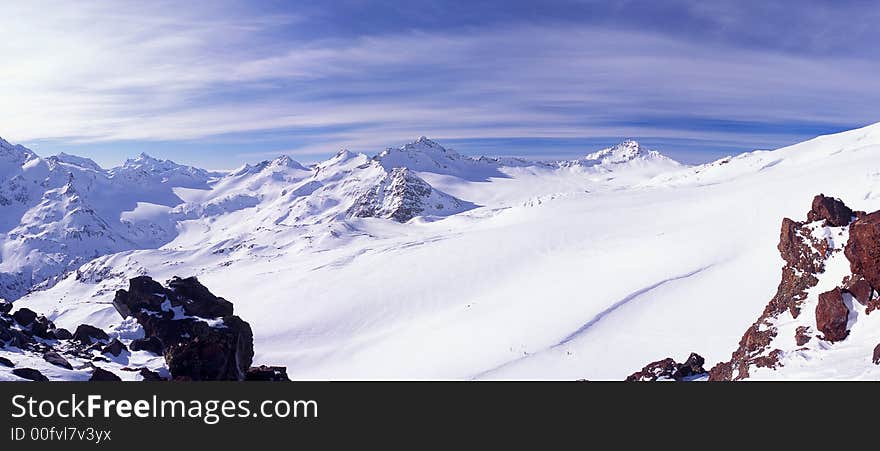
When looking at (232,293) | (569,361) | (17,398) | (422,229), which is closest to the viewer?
(17,398)

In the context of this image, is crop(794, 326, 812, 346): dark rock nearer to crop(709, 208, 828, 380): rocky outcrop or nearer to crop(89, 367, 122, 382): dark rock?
crop(709, 208, 828, 380): rocky outcrop

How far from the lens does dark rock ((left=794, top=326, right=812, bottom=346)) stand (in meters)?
16.2

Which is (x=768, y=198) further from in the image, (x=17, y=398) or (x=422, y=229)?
(x=422, y=229)

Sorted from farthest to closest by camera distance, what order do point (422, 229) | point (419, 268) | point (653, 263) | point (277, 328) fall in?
1. point (422, 229)
2. point (419, 268)
3. point (277, 328)
4. point (653, 263)

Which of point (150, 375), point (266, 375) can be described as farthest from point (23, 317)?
point (266, 375)

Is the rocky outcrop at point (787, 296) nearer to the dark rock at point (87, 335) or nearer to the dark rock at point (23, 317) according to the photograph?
the dark rock at point (87, 335)

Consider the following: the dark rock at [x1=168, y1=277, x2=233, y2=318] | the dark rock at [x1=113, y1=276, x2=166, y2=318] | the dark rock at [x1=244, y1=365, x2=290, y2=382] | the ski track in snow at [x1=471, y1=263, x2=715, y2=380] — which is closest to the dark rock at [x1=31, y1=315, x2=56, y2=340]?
the dark rock at [x1=113, y1=276, x2=166, y2=318]

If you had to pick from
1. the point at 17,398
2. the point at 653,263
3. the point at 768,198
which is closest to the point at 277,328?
the point at 653,263

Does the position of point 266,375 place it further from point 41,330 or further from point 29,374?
point 41,330

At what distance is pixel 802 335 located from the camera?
16359 millimetres

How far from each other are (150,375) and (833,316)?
22.6 metres

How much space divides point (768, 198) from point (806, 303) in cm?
3835

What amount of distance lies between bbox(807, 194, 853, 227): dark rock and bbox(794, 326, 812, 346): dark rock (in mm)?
5833

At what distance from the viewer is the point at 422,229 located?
173m
